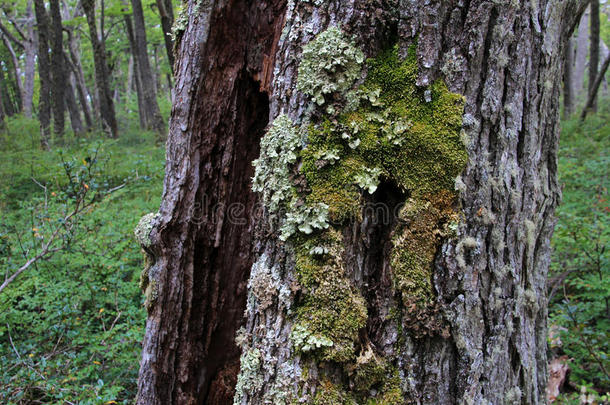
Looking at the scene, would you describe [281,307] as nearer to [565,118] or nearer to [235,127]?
[235,127]

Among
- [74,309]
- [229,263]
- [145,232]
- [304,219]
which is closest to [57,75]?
[74,309]

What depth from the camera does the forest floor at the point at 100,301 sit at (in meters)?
3.45

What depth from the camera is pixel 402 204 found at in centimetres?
143

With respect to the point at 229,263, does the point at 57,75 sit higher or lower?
higher

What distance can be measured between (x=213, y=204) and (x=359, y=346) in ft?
3.51

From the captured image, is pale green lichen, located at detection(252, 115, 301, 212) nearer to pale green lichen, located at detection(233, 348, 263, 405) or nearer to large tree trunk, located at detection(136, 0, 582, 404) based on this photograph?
large tree trunk, located at detection(136, 0, 582, 404)

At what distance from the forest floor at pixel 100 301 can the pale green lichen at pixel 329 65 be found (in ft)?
9.38

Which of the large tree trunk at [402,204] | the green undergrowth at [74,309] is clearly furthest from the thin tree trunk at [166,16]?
the large tree trunk at [402,204]

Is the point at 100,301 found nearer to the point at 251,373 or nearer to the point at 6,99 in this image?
the point at 251,373

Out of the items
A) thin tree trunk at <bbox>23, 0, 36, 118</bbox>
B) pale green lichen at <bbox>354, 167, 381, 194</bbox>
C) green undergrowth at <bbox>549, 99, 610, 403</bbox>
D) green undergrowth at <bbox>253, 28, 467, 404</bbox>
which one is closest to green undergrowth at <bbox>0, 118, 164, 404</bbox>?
green undergrowth at <bbox>253, 28, 467, 404</bbox>

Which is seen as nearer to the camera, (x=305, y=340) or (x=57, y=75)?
(x=305, y=340)

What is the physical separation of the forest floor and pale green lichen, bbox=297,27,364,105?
2858mm

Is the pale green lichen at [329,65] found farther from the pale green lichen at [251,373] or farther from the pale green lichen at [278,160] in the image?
the pale green lichen at [251,373]

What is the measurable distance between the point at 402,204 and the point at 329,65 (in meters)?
0.54
